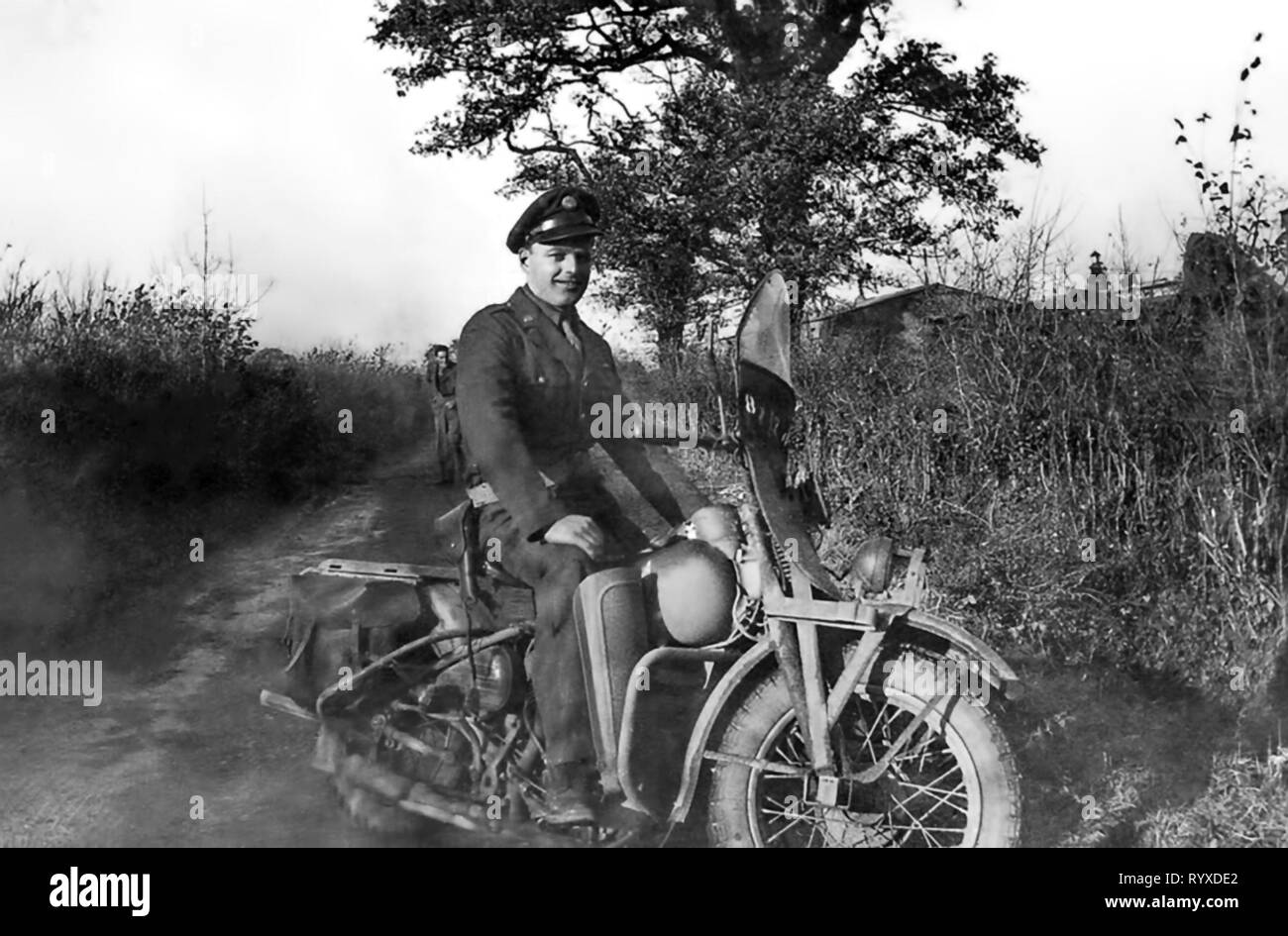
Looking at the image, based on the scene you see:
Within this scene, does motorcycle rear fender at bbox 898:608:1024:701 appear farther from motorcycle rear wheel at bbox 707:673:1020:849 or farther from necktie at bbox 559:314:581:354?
necktie at bbox 559:314:581:354

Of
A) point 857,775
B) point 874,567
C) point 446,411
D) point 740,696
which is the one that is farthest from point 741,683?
point 446,411

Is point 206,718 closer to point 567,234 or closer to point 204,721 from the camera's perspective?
point 204,721

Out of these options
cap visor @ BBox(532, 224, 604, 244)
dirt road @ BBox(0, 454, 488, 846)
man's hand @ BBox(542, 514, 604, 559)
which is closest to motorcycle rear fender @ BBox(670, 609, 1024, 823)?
man's hand @ BBox(542, 514, 604, 559)

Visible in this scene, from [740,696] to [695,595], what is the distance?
1.02ft

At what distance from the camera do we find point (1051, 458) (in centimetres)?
504

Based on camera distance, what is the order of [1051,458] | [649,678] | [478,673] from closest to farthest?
[649,678] < [478,673] < [1051,458]

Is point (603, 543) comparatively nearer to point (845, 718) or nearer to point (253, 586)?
point (845, 718)

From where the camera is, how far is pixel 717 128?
496 cm

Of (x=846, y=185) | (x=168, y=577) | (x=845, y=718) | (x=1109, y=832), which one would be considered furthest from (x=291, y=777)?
(x=846, y=185)

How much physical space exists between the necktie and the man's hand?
2.04 feet

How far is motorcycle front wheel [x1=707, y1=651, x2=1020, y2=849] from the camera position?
10.3 feet

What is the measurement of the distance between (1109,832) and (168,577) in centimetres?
370

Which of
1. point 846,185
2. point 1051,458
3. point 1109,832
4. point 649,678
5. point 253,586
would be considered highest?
point 846,185

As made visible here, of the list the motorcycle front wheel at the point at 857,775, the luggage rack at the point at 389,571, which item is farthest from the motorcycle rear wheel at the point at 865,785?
the luggage rack at the point at 389,571
